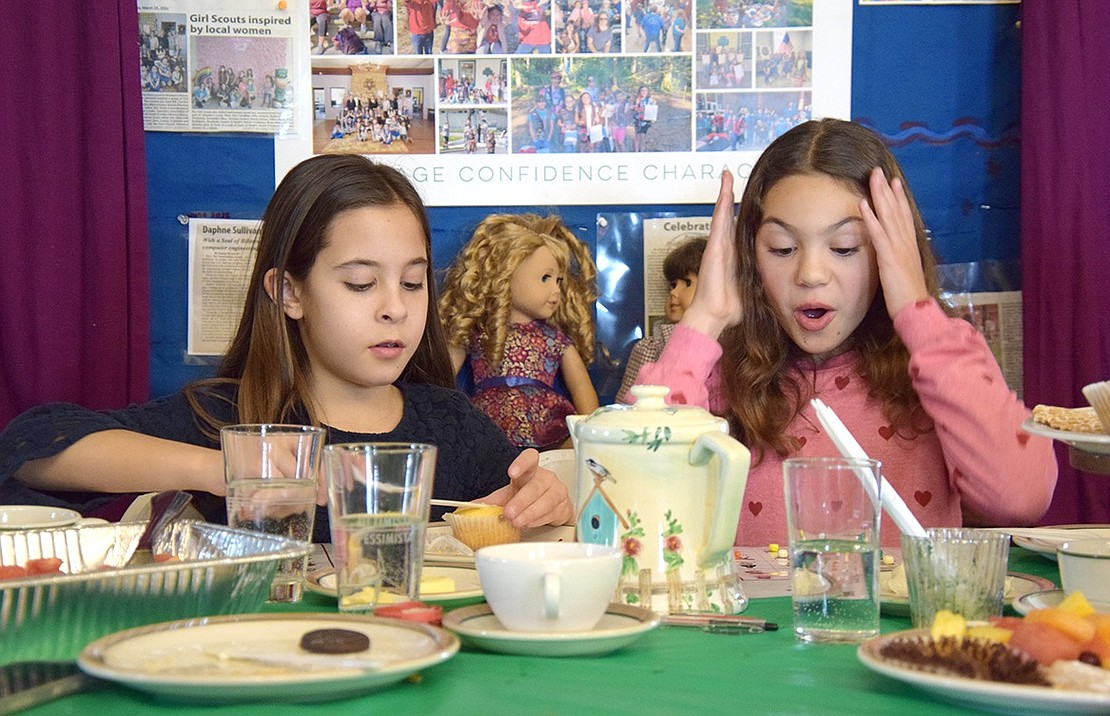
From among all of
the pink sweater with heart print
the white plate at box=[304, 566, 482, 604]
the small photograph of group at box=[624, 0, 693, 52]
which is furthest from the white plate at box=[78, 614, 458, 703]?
the small photograph of group at box=[624, 0, 693, 52]

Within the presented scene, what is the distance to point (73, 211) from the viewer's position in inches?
87.9

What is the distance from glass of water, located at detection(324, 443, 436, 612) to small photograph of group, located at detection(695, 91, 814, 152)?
162cm

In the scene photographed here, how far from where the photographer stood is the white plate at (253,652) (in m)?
0.64

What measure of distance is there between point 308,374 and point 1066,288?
1.39 m

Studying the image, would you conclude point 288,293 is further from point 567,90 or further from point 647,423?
point 647,423

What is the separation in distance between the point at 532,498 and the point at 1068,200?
1.44 m

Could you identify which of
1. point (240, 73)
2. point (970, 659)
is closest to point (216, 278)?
point (240, 73)

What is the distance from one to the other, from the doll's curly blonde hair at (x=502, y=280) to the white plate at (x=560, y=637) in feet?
4.98

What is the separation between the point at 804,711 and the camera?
26.1 inches

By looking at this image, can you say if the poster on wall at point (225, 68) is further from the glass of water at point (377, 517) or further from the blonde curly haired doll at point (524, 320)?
the glass of water at point (377, 517)

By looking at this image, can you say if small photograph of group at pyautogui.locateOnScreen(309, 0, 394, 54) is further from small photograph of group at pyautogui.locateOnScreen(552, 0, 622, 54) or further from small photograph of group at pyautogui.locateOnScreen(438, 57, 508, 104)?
small photograph of group at pyautogui.locateOnScreen(552, 0, 622, 54)

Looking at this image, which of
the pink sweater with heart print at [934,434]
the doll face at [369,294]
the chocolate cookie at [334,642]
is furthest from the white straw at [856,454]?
the doll face at [369,294]

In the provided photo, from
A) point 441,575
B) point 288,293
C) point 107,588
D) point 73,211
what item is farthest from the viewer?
point 73,211

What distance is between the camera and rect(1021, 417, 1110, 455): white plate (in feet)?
2.85
